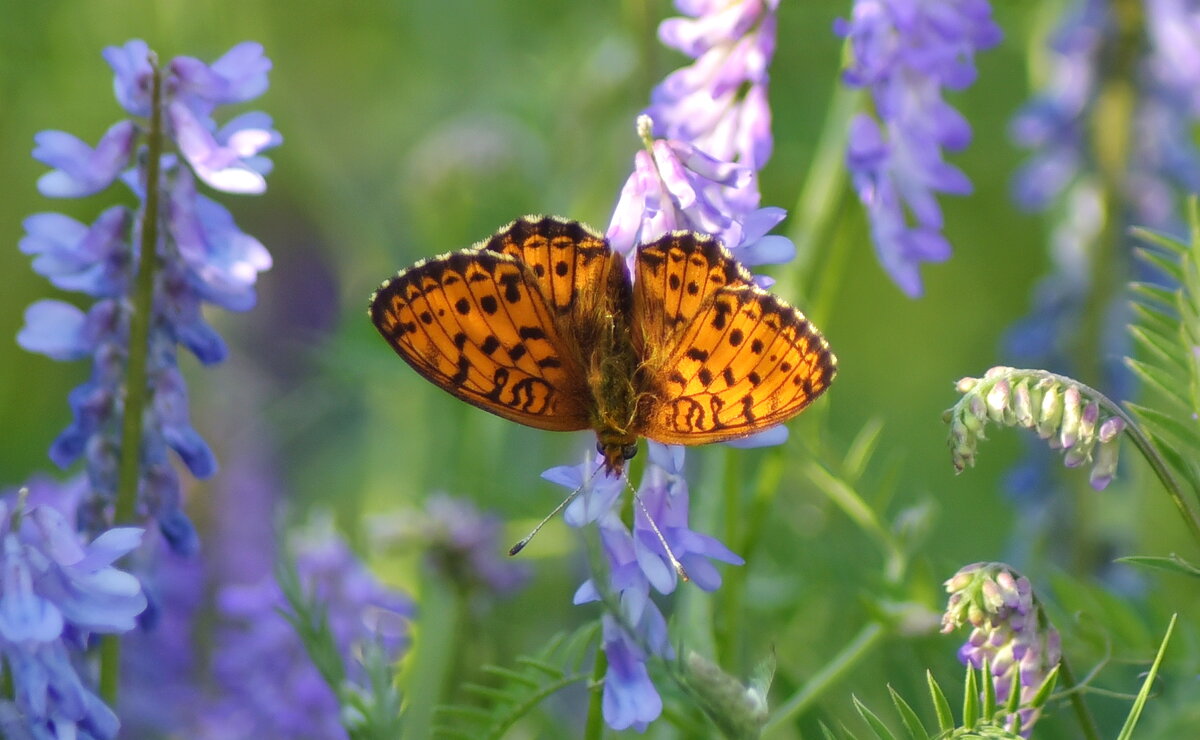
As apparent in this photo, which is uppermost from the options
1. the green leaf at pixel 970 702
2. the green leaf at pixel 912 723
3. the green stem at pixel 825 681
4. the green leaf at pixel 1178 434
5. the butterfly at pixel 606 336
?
the butterfly at pixel 606 336

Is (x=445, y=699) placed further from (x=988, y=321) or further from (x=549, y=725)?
(x=988, y=321)

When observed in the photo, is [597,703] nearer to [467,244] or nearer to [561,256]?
[561,256]

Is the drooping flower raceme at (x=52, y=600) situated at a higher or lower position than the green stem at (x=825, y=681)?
higher

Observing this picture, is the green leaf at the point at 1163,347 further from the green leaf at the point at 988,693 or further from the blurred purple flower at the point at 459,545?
the blurred purple flower at the point at 459,545

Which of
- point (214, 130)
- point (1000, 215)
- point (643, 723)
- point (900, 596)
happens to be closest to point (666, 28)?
point (214, 130)

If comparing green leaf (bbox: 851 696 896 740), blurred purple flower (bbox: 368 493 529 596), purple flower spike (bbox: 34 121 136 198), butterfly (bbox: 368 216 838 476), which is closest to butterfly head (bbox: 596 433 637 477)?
butterfly (bbox: 368 216 838 476)

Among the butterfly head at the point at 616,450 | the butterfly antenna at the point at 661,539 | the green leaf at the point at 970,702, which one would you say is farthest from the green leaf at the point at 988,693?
the butterfly head at the point at 616,450
